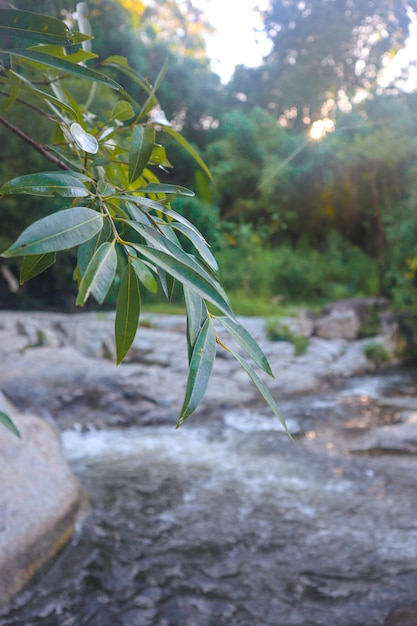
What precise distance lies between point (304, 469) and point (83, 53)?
378 cm

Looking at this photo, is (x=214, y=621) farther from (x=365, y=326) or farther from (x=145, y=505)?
(x=365, y=326)

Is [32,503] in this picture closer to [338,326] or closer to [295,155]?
[338,326]

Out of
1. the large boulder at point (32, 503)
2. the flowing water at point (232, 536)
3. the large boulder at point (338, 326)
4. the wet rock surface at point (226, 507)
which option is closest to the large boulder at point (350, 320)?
the large boulder at point (338, 326)

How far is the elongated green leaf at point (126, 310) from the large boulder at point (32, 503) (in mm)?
2005

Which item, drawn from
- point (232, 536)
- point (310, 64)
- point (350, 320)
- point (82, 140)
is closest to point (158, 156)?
point (82, 140)

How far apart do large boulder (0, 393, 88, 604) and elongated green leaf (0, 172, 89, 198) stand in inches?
83.3

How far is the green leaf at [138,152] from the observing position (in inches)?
30.9

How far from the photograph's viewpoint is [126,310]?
738mm

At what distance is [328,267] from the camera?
→ 1236 centimetres

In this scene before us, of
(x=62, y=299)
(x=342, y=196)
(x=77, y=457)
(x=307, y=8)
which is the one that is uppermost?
(x=307, y=8)

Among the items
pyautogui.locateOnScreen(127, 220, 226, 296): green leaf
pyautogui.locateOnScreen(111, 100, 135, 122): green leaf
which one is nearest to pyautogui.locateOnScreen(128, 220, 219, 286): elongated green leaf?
pyautogui.locateOnScreen(127, 220, 226, 296): green leaf

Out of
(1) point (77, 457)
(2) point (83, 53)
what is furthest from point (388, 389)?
(2) point (83, 53)

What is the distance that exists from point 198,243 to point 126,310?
139 mm

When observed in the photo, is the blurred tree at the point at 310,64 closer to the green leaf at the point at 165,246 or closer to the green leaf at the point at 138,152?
the green leaf at the point at 138,152
